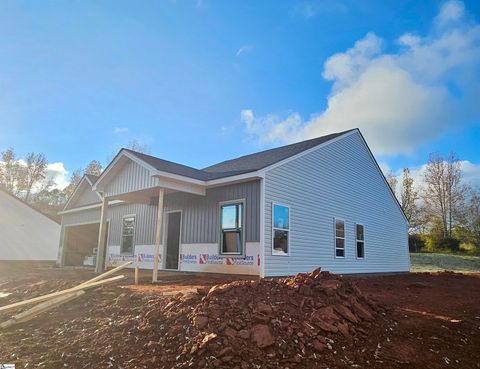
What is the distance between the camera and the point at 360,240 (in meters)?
14.9

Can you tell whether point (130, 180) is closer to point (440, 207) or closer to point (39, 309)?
point (39, 309)

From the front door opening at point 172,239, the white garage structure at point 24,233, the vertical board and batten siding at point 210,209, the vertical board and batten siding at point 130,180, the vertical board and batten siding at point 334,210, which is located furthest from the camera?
the white garage structure at point 24,233

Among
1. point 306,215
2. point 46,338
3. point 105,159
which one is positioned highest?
point 105,159

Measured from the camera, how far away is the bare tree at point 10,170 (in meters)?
40.6

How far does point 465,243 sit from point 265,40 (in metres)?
29.7

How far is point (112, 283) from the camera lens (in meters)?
8.78

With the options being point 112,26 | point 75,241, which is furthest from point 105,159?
point 112,26

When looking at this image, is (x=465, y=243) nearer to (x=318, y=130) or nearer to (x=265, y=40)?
(x=318, y=130)

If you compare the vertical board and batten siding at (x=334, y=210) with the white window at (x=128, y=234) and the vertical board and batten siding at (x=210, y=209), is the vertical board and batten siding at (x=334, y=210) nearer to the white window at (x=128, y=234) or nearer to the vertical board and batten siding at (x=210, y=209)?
the vertical board and batten siding at (x=210, y=209)

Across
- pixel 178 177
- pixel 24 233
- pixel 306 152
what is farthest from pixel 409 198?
pixel 24 233

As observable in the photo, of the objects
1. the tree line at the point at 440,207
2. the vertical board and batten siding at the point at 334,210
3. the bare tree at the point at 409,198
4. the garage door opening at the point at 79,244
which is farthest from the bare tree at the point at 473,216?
the garage door opening at the point at 79,244

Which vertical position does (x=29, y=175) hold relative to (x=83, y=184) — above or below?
above

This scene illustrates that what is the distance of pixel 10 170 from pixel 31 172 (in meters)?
2.17

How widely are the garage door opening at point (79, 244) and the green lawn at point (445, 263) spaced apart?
20.9 meters
